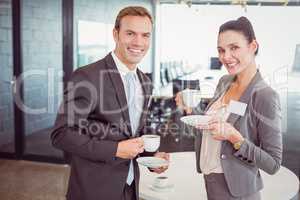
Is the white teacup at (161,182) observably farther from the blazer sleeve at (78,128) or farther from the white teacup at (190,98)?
the blazer sleeve at (78,128)

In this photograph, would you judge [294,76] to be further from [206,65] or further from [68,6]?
[206,65]

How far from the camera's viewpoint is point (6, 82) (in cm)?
521

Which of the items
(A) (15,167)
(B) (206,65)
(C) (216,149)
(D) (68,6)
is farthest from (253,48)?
(B) (206,65)

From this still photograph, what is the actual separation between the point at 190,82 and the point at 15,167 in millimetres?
3067

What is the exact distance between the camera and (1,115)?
5.20 metres

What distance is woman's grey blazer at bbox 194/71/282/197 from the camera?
1.46 metres

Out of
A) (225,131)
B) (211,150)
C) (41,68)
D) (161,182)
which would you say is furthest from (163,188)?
(41,68)

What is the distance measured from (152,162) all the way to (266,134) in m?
0.49

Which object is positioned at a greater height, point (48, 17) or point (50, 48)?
point (48, 17)

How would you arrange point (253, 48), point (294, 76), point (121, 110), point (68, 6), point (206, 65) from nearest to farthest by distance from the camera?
point (121, 110)
point (253, 48)
point (68, 6)
point (294, 76)
point (206, 65)

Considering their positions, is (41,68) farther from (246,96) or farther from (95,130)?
(246,96)

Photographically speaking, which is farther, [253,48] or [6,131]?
[6,131]

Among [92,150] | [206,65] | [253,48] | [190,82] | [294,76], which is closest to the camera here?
[92,150]

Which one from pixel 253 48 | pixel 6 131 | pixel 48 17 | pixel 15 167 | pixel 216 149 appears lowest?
pixel 15 167
